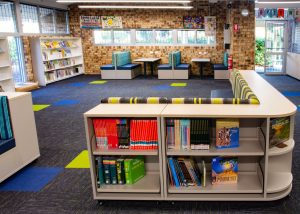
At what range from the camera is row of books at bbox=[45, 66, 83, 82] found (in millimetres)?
11809

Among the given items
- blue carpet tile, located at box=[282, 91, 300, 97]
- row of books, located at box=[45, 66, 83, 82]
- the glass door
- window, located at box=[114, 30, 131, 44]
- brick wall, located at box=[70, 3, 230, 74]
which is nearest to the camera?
blue carpet tile, located at box=[282, 91, 300, 97]

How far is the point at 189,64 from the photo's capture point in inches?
498

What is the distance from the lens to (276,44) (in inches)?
486

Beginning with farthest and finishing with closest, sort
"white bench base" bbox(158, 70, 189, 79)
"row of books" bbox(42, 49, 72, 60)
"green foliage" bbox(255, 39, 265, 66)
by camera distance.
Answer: "green foliage" bbox(255, 39, 265, 66) < "white bench base" bbox(158, 70, 189, 79) < "row of books" bbox(42, 49, 72, 60)

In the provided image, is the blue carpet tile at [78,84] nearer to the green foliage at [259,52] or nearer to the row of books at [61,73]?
the row of books at [61,73]

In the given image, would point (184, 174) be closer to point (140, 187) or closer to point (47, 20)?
point (140, 187)

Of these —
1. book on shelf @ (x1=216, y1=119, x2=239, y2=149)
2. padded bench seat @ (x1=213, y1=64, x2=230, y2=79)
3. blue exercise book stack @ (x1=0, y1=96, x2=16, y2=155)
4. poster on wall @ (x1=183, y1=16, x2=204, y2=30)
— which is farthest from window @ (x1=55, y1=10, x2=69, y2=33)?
book on shelf @ (x1=216, y1=119, x2=239, y2=149)

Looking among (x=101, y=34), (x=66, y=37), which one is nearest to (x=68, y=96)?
(x=66, y=37)

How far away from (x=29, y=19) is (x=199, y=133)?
9.93m

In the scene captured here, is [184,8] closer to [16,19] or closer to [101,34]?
[101,34]

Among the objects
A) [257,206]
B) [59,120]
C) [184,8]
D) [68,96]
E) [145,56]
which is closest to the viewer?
[257,206]

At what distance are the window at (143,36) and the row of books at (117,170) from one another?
1046cm

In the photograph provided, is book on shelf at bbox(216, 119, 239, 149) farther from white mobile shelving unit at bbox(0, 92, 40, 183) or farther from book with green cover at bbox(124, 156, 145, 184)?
white mobile shelving unit at bbox(0, 92, 40, 183)

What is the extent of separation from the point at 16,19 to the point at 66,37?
Answer: 2665 millimetres
